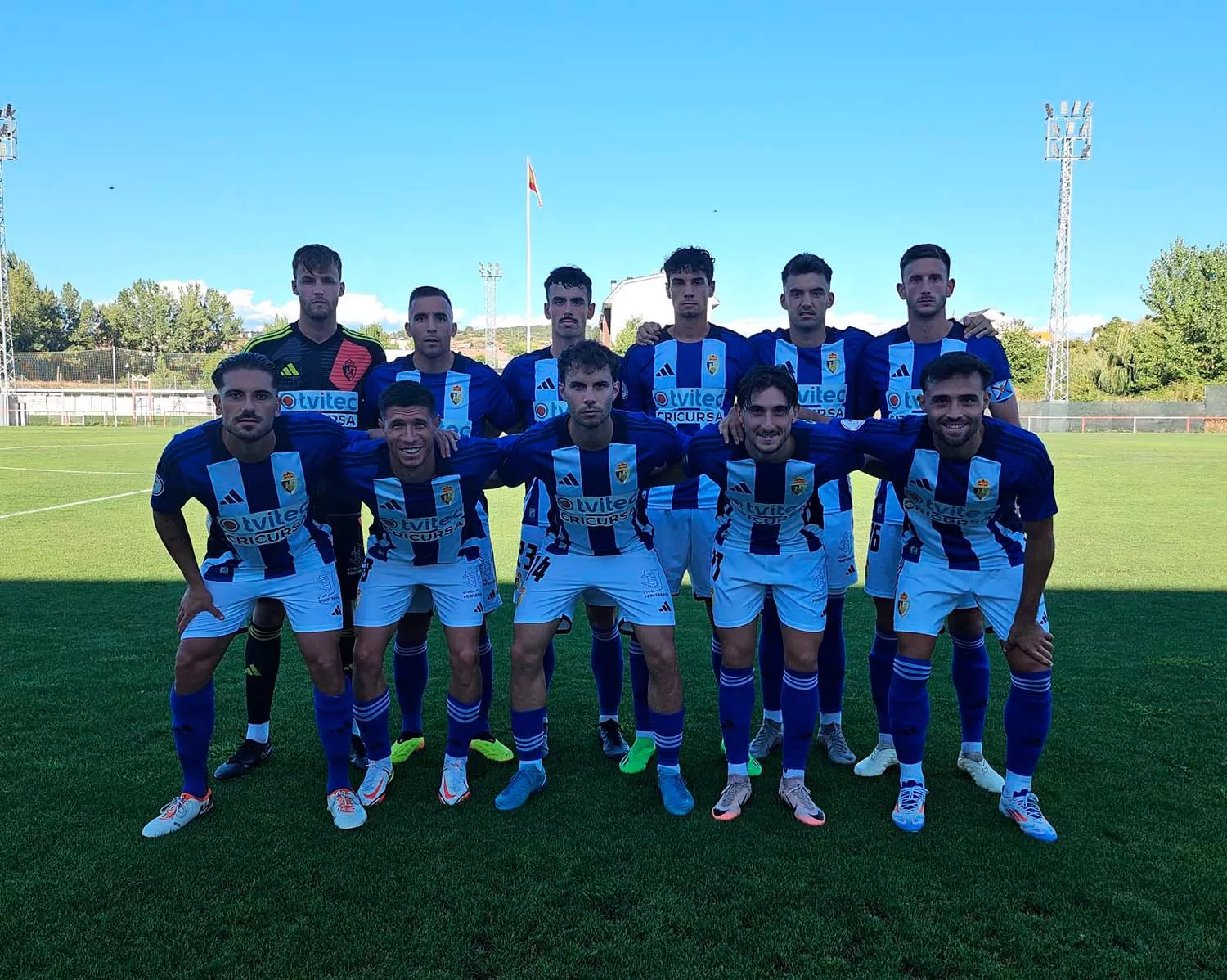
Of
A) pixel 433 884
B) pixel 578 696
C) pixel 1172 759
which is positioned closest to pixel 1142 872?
pixel 1172 759

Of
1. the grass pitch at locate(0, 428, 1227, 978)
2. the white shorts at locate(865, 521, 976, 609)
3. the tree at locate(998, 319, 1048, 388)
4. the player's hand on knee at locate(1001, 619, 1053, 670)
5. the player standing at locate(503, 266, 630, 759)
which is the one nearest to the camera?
the grass pitch at locate(0, 428, 1227, 978)

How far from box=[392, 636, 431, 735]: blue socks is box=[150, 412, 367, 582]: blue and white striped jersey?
679 mm

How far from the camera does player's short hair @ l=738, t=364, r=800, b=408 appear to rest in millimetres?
3252

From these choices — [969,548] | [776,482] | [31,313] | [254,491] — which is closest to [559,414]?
[776,482]

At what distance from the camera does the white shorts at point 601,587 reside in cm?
357

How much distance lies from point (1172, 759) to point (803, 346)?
254 centimetres

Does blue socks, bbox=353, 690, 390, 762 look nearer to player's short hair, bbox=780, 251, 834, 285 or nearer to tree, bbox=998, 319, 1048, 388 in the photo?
player's short hair, bbox=780, 251, 834, 285

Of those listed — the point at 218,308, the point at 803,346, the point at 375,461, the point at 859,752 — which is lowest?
the point at 859,752

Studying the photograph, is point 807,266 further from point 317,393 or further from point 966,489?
point 317,393

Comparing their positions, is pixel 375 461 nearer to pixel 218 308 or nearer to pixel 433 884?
pixel 433 884

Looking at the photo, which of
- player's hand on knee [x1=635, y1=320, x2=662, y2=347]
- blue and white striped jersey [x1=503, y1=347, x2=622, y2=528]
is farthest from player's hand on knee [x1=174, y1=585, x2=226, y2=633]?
player's hand on knee [x1=635, y1=320, x2=662, y2=347]

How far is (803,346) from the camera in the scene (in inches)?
162

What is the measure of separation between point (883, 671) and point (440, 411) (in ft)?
8.30

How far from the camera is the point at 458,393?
166 inches
